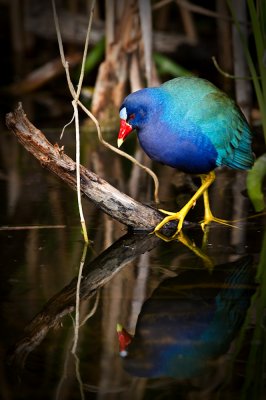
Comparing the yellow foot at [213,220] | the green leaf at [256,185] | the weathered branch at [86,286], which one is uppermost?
the green leaf at [256,185]

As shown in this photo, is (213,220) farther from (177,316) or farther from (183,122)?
(177,316)

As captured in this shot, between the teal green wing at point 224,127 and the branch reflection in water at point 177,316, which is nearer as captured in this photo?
the branch reflection in water at point 177,316

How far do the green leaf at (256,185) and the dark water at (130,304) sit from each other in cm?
7

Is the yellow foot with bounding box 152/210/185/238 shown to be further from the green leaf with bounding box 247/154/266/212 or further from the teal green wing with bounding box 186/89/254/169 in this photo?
the green leaf with bounding box 247/154/266/212

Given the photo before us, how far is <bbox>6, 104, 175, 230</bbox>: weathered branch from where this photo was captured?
346 centimetres

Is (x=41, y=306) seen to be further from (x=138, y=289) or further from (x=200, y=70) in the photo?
(x=200, y=70)

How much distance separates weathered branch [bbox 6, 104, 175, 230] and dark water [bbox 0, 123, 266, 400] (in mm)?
94

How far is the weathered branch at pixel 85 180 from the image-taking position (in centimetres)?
346

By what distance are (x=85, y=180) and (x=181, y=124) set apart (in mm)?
482

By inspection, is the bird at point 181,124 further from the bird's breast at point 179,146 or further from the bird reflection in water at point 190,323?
the bird reflection in water at point 190,323

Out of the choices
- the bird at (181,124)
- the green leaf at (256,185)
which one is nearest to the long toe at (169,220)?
the bird at (181,124)

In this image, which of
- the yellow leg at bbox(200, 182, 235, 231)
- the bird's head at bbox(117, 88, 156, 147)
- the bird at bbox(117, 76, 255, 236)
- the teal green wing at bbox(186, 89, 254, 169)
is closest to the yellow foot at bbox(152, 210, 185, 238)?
the bird at bbox(117, 76, 255, 236)

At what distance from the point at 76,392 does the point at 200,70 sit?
5529 millimetres

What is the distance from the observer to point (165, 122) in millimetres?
3676
